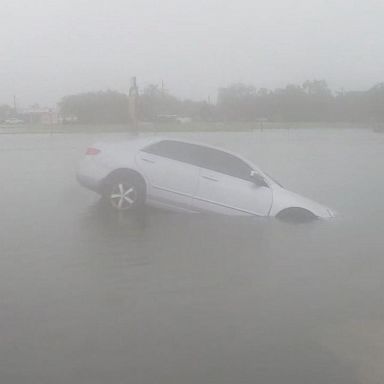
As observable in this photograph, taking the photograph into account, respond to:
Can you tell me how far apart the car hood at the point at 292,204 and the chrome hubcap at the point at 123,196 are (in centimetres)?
196

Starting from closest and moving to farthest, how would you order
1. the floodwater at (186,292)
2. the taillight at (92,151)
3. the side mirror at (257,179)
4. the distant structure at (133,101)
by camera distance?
the floodwater at (186,292)
the side mirror at (257,179)
the taillight at (92,151)
the distant structure at (133,101)

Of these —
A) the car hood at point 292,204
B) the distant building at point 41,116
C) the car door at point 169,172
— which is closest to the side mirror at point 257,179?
the car hood at point 292,204

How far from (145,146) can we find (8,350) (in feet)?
18.9

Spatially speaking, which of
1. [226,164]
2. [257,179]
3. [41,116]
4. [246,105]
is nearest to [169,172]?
[226,164]

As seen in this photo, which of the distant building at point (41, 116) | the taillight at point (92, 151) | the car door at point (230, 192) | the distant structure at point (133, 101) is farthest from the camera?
the distant building at point (41, 116)

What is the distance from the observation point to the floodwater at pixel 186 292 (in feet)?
13.7

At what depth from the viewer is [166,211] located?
31.8ft

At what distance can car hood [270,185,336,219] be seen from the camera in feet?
31.2

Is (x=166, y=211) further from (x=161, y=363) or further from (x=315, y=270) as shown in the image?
(x=161, y=363)

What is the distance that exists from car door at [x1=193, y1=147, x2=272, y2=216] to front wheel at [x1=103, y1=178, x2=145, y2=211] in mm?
800

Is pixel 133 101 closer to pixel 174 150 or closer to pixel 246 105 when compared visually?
pixel 174 150

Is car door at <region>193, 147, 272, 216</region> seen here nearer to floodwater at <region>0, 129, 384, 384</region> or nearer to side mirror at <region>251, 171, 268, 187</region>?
side mirror at <region>251, 171, 268, 187</region>

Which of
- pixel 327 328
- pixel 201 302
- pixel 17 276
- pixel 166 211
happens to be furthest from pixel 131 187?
pixel 327 328

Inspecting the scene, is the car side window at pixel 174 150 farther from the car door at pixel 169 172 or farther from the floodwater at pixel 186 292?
the floodwater at pixel 186 292
